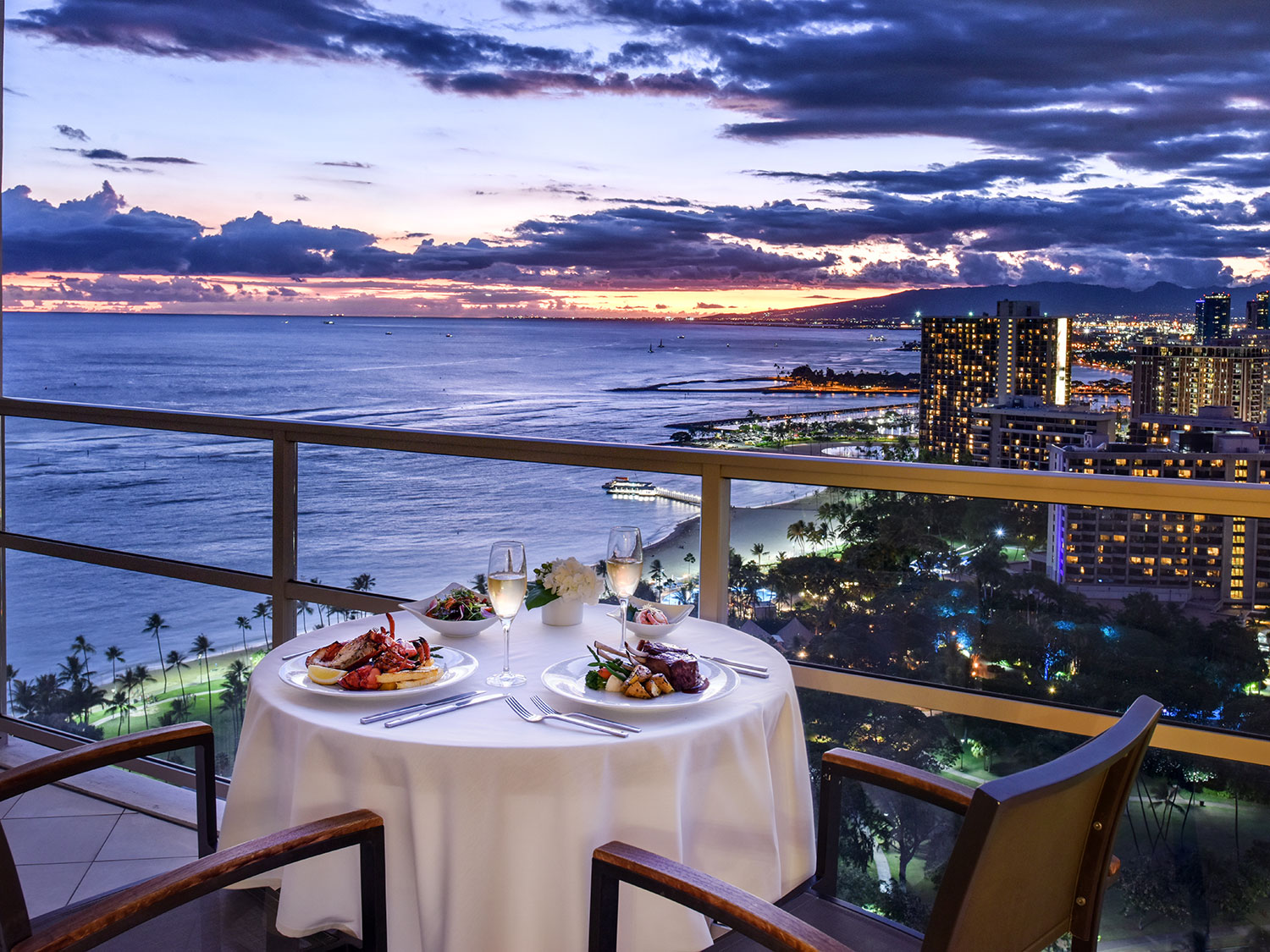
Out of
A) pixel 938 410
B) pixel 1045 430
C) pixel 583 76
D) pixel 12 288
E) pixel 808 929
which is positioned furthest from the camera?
pixel 12 288

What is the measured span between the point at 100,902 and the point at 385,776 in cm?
38

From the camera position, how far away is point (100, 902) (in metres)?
1.23

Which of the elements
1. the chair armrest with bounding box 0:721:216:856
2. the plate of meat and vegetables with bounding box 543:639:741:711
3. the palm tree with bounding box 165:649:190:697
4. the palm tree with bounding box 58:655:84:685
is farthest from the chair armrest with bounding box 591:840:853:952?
the palm tree with bounding box 58:655:84:685

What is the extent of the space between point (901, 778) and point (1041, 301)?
14105mm

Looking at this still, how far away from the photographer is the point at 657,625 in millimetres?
1761

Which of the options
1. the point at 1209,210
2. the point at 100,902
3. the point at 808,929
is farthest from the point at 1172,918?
the point at 1209,210

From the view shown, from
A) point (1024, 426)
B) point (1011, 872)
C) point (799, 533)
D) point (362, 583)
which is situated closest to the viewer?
point (1011, 872)

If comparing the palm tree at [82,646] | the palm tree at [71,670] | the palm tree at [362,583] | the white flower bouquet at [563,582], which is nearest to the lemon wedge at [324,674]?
the white flower bouquet at [563,582]

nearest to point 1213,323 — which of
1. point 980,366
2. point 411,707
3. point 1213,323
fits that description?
point 1213,323

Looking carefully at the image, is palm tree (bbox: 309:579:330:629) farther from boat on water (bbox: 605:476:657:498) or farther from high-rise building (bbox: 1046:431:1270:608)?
high-rise building (bbox: 1046:431:1270:608)

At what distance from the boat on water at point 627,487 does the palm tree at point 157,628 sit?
5.35ft

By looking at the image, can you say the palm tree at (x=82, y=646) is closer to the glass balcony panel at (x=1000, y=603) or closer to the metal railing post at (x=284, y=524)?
the metal railing post at (x=284, y=524)

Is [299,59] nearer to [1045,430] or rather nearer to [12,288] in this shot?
[12,288]

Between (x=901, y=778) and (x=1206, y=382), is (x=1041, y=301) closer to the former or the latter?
(x=1206, y=382)
